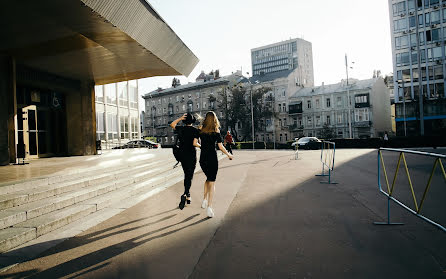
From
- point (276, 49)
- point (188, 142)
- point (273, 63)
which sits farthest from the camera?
point (273, 63)

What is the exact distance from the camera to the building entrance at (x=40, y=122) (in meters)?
14.1

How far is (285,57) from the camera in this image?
12219cm

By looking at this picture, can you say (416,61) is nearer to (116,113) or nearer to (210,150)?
(116,113)

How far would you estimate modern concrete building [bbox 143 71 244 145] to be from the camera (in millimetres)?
69625

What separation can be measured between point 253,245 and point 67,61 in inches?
483

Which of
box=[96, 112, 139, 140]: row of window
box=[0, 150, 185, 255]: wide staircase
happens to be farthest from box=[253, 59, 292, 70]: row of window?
box=[0, 150, 185, 255]: wide staircase

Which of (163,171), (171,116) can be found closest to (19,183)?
(163,171)

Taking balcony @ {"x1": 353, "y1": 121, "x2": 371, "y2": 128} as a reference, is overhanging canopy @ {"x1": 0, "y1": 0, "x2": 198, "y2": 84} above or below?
above

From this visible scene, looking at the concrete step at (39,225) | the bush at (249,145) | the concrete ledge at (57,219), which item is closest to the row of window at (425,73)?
the bush at (249,145)

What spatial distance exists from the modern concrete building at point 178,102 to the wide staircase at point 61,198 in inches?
2157

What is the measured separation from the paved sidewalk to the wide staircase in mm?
610

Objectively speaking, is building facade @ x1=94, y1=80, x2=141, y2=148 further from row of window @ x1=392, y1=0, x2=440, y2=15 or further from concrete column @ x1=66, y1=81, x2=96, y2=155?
row of window @ x1=392, y1=0, x2=440, y2=15

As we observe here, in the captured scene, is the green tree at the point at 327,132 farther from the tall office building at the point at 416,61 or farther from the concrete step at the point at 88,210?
the concrete step at the point at 88,210

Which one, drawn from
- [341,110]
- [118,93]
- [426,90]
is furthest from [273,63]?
[118,93]
